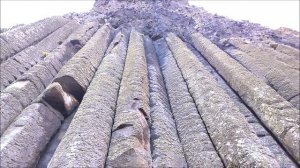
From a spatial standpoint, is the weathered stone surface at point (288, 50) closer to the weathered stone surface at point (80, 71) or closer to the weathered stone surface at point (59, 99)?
the weathered stone surface at point (80, 71)

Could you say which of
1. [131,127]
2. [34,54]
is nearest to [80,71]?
[131,127]

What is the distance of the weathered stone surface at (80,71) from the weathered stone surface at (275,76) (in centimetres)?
556

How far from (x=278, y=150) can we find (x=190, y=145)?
1779mm

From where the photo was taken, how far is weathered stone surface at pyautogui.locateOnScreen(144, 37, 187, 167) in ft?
18.6

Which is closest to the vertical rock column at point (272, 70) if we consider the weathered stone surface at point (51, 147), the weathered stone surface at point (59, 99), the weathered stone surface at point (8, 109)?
the weathered stone surface at point (59, 99)

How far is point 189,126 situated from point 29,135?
10.7ft

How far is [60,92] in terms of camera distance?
283 inches

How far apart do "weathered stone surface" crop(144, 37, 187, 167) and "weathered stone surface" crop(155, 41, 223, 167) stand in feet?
0.46

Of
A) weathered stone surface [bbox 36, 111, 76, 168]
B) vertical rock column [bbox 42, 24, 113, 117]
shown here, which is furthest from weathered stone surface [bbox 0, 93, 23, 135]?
weathered stone surface [bbox 36, 111, 76, 168]

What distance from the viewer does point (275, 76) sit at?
1066cm

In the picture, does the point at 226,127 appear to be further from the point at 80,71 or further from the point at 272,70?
the point at 272,70

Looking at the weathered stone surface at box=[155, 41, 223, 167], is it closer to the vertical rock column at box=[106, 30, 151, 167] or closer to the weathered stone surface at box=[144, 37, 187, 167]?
the weathered stone surface at box=[144, 37, 187, 167]

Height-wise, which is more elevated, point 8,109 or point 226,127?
point 8,109

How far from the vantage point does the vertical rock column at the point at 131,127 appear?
5168 mm
